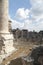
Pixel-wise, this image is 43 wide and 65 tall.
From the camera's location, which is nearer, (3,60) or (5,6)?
(3,60)

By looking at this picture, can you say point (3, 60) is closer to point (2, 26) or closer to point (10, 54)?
point (10, 54)

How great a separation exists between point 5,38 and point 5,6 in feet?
10.4

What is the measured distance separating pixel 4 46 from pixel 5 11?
3.45m

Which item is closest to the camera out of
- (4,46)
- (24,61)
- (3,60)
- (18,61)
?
(24,61)

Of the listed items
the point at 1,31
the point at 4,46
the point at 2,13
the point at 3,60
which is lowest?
the point at 3,60

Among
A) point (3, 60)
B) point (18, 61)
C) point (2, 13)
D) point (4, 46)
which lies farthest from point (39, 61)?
point (2, 13)

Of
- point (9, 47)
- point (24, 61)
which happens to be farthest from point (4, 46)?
point (24, 61)

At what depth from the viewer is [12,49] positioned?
19000 millimetres

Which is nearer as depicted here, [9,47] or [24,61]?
[24,61]

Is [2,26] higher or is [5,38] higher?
[2,26]

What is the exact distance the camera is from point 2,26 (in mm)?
18578

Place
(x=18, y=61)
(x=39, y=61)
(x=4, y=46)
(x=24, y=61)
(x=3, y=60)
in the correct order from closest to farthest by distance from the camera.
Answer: (x=39, y=61)
(x=24, y=61)
(x=18, y=61)
(x=3, y=60)
(x=4, y=46)

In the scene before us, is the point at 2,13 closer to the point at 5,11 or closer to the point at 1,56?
the point at 5,11

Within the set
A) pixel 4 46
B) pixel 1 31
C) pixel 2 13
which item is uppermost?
pixel 2 13
